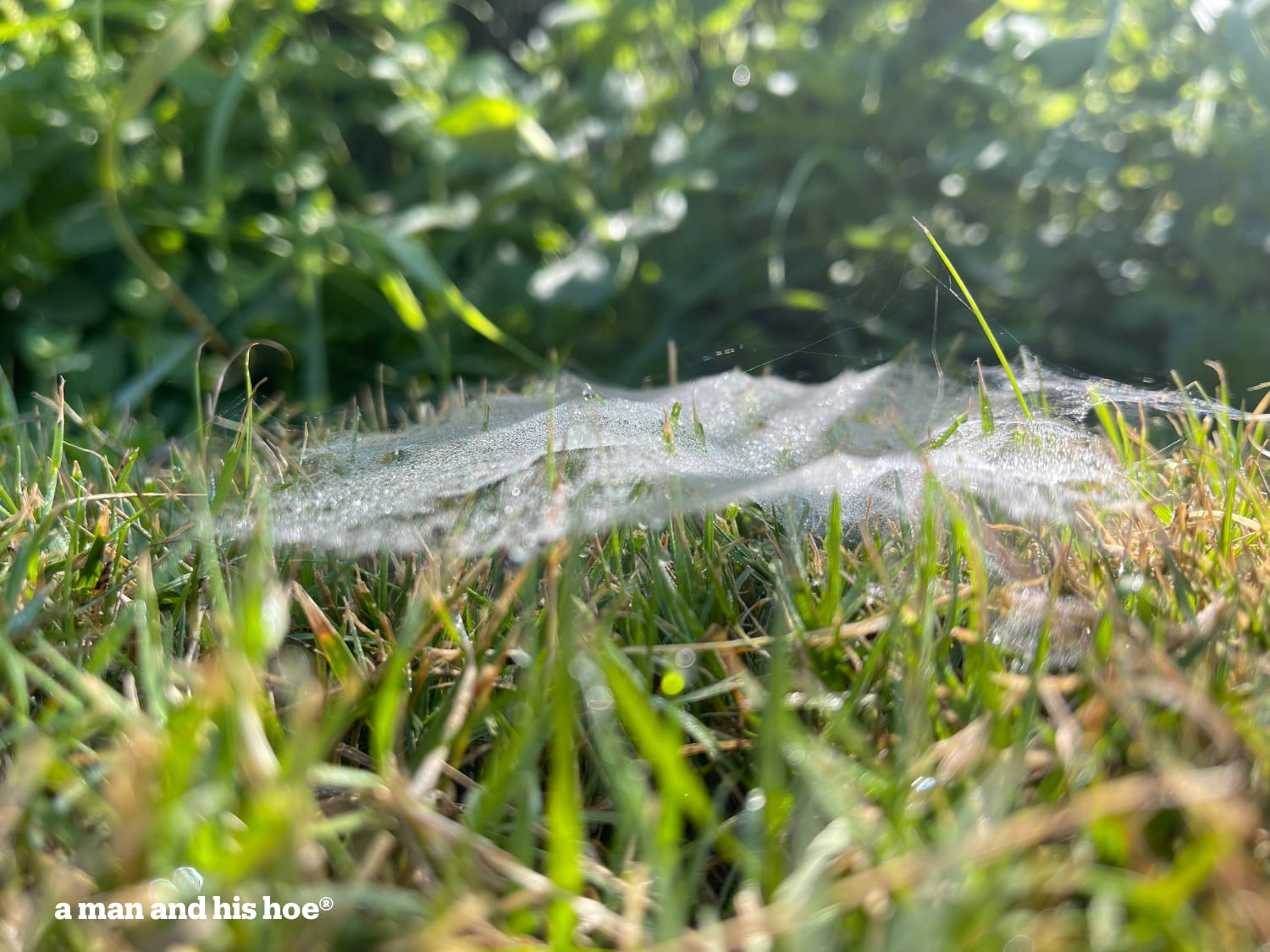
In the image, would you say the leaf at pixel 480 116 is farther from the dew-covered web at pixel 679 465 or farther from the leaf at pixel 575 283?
the dew-covered web at pixel 679 465

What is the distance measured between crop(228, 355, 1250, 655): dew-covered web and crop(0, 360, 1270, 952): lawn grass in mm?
36

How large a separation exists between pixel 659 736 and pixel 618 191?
7.48 ft

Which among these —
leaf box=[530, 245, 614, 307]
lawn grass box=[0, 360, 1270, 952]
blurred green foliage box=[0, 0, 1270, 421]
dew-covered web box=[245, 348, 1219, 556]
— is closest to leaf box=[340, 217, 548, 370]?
blurred green foliage box=[0, 0, 1270, 421]

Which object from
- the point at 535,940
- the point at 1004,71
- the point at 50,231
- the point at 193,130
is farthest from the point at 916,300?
the point at 50,231

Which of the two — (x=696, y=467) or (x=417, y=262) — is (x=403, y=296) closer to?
(x=417, y=262)

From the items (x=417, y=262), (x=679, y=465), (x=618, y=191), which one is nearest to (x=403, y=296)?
(x=417, y=262)

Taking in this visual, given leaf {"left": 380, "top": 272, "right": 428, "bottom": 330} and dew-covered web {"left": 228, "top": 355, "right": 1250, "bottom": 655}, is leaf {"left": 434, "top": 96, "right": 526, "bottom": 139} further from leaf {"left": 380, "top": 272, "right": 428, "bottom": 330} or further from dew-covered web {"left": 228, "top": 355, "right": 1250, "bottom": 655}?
dew-covered web {"left": 228, "top": 355, "right": 1250, "bottom": 655}

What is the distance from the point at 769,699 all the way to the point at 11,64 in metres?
2.30

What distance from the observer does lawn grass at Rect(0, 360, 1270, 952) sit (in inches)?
18.8

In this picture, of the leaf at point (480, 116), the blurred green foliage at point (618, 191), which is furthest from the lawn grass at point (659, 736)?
the leaf at point (480, 116)

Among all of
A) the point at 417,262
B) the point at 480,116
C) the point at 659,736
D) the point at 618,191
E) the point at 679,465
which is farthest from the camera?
the point at 618,191

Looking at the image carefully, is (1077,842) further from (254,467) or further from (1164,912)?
(254,467)

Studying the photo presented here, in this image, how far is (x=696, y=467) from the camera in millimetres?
1006

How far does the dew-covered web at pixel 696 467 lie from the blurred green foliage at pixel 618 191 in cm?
72
